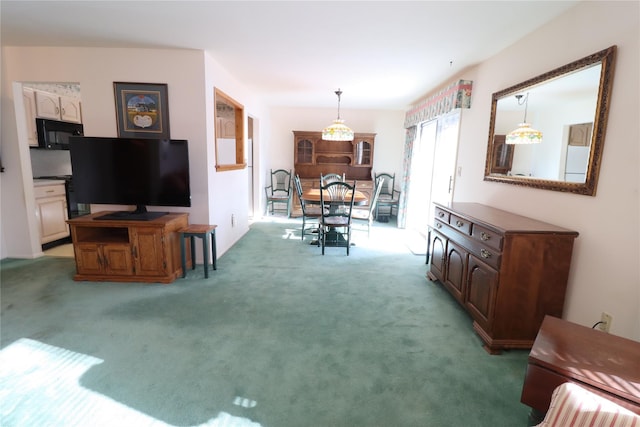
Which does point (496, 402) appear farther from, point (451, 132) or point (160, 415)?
point (451, 132)

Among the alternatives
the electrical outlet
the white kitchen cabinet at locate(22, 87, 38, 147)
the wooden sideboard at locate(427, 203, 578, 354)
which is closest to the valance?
the wooden sideboard at locate(427, 203, 578, 354)

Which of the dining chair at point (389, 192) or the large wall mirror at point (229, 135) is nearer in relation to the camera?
the large wall mirror at point (229, 135)

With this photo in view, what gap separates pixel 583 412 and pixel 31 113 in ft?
18.7

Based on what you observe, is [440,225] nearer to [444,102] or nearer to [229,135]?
[444,102]

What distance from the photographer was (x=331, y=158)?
6.86 meters

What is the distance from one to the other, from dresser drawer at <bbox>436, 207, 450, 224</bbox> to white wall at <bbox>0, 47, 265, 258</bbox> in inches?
97.6

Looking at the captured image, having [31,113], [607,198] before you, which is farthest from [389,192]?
[31,113]

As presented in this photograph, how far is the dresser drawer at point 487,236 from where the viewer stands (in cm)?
196

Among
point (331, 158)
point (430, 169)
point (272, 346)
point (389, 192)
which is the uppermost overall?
point (331, 158)

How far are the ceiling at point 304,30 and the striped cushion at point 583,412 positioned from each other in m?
2.28

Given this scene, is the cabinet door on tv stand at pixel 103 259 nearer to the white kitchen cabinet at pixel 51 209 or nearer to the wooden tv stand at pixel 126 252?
the wooden tv stand at pixel 126 252

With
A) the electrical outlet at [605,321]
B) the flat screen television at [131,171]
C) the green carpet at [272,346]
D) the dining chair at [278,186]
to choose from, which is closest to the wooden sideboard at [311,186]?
the dining chair at [278,186]

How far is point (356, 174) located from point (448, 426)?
574cm

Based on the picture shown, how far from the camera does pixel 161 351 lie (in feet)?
6.42
